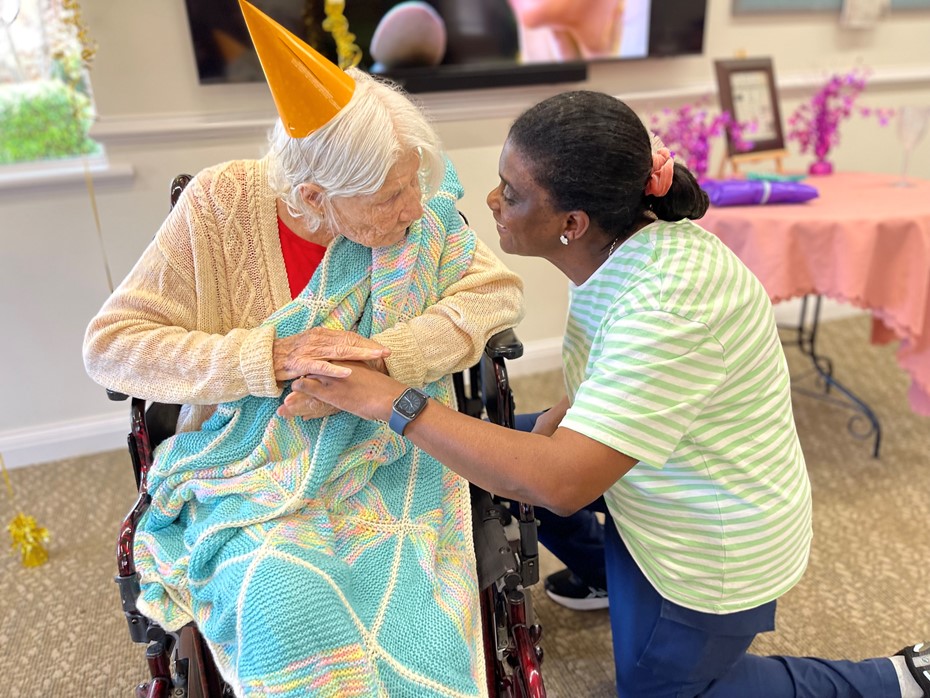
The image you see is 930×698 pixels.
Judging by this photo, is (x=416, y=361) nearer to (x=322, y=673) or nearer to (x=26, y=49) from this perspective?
(x=322, y=673)

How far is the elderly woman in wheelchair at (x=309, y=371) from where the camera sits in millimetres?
1000

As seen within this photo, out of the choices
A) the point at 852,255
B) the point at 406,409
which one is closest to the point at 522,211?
the point at 406,409

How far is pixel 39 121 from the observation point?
7.77 ft

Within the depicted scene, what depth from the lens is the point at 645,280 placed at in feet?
3.34

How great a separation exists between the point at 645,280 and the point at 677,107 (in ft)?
6.99

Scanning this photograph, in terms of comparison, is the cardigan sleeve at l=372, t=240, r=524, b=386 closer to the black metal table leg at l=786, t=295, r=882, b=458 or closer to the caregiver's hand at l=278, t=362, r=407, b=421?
the caregiver's hand at l=278, t=362, r=407, b=421

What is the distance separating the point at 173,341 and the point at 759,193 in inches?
68.5

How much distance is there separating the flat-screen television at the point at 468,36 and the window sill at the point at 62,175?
1.34 ft

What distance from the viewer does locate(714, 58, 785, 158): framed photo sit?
2496mm

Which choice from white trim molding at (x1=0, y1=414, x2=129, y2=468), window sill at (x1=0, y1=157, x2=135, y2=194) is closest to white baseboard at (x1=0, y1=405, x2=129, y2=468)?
white trim molding at (x1=0, y1=414, x2=129, y2=468)

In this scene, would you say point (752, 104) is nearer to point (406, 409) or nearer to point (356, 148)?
point (356, 148)

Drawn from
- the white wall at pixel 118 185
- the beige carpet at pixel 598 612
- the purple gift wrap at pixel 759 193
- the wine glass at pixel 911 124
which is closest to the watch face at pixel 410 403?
the beige carpet at pixel 598 612

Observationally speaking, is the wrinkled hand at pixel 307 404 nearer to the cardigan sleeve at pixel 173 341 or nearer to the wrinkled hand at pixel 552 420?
the cardigan sleeve at pixel 173 341

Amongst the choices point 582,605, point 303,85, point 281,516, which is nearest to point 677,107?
point 582,605
